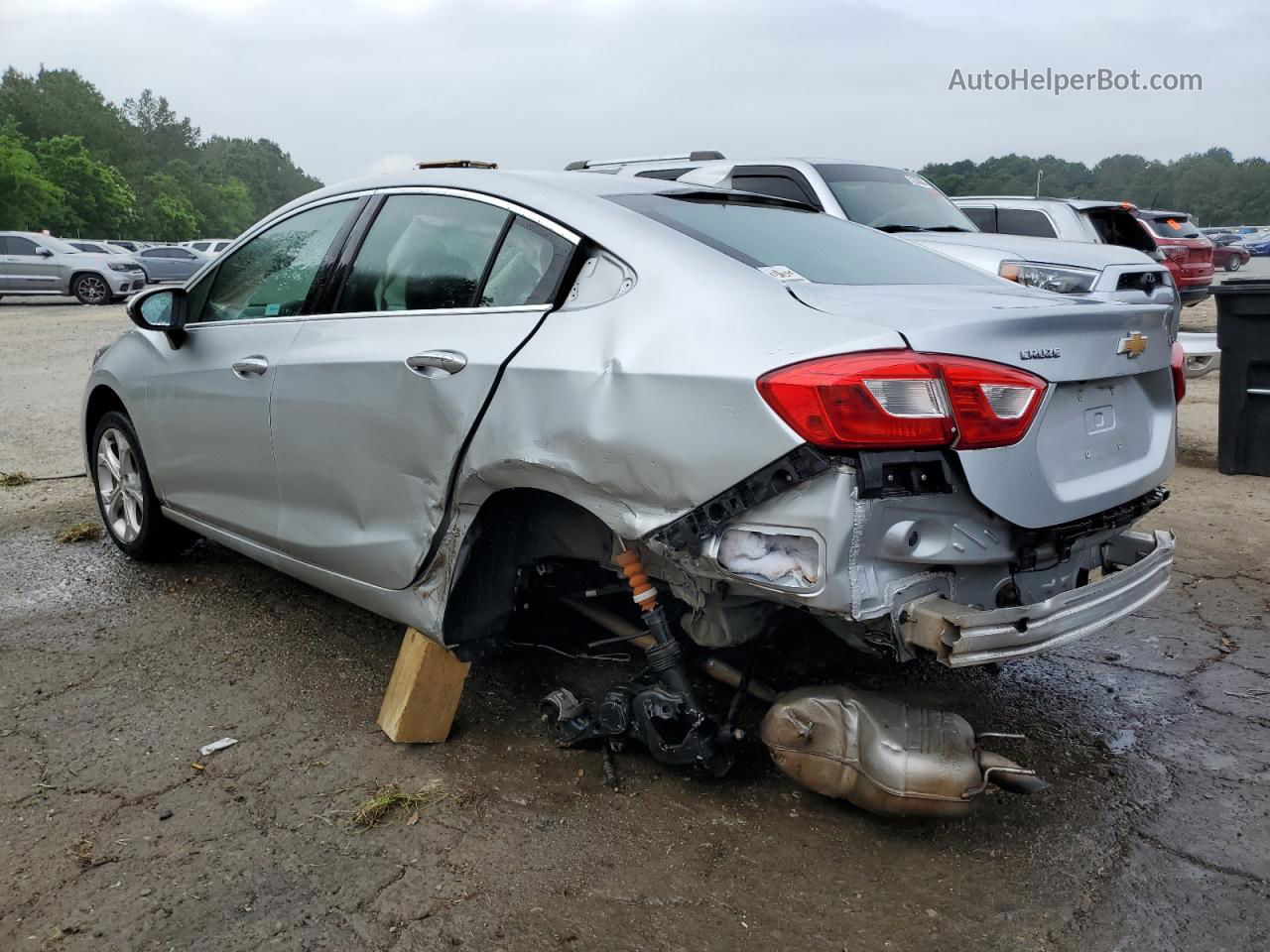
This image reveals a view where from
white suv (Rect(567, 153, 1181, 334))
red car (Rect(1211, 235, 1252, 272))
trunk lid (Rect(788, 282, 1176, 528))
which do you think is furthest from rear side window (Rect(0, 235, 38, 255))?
red car (Rect(1211, 235, 1252, 272))

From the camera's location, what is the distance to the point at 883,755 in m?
2.61

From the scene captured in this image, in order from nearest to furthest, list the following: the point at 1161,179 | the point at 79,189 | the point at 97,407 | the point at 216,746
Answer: the point at 216,746, the point at 97,407, the point at 79,189, the point at 1161,179

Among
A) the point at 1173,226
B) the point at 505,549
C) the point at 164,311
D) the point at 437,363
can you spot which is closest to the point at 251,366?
the point at 164,311

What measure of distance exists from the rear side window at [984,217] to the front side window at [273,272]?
8.55 metres

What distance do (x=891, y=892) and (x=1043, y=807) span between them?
0.64 m

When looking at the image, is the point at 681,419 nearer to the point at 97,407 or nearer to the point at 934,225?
the point at 97,407

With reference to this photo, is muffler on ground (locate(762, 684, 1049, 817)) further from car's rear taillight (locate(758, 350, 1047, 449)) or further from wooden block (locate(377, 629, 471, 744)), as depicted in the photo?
A: wooden block (locate(377, 629, 471, 744))

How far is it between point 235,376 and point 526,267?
1.43 meters

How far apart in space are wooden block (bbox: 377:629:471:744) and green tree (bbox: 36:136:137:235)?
5900 cm

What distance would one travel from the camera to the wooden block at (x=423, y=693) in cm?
317

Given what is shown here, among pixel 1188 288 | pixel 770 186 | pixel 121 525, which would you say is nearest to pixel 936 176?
pixel 1188 288

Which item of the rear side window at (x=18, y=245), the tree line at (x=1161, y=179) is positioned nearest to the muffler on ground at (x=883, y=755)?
the rear side window at (x=18, y=245)

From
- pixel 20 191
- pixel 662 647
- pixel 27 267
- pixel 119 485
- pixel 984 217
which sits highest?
pixel 20 191

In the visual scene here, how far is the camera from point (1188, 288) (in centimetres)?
1472
